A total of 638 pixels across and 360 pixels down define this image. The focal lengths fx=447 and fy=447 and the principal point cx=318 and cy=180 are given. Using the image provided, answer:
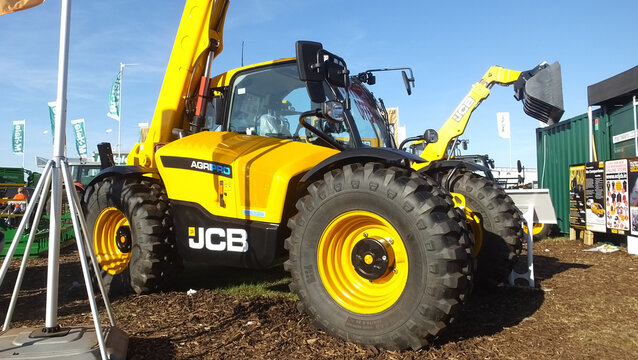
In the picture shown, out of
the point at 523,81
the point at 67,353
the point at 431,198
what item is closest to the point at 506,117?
the point at 523,81

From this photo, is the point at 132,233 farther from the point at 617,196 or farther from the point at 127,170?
the point at 617,196

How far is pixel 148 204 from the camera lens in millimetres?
4195

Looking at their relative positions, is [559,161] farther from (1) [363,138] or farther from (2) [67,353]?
(2) [67,353]

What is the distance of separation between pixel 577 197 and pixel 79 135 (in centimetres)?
2296

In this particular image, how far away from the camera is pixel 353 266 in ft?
10.5

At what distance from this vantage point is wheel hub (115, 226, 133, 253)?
4.50 metres

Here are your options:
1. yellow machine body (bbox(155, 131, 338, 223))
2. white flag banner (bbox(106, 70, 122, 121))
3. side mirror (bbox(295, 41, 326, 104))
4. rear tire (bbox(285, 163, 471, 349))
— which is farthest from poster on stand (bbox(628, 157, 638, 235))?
white flag banner (bbox(106, 70, 122, 121))

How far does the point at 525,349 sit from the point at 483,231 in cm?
174

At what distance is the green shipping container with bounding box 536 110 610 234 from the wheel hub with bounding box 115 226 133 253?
9102 mm

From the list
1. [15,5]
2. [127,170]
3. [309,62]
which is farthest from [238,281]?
[15,5]

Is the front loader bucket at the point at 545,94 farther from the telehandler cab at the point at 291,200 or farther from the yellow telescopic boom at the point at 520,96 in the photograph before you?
the telehandler cab at the point at 291,200

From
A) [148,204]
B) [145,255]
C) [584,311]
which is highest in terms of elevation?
[148,204]

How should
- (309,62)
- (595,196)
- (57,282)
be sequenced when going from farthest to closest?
(595,196) → (309,62) → (57,282)

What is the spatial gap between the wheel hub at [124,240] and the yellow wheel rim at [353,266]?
236 cm
